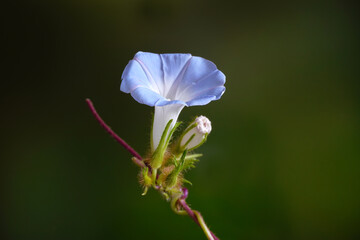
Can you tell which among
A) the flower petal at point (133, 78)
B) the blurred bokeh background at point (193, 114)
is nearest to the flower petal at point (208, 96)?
the flower petal at point (133, 78)

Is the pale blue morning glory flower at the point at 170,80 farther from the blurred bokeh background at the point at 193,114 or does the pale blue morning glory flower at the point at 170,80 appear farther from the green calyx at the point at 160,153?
the blurred bokeh background at the point at 193,114

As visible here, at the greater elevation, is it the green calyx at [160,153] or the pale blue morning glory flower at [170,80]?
the pale blue morning glory flower at [170,80]

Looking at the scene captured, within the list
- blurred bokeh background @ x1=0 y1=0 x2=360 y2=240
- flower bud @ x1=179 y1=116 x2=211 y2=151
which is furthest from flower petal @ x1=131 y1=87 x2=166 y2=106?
blurred bokeh background @ x1=0 y1=0 x2=360 y2=240

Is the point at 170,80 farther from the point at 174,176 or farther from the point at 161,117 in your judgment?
the point at 174,176

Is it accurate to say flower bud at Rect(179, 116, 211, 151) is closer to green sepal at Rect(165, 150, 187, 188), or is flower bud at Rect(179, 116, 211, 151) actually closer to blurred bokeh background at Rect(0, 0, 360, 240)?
green sepal at Rect(165, 150, 187, 188)

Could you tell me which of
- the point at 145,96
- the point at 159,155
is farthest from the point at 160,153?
the point at 145,96

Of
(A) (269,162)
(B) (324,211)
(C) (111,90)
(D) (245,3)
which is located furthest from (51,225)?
(D) (245,3)
